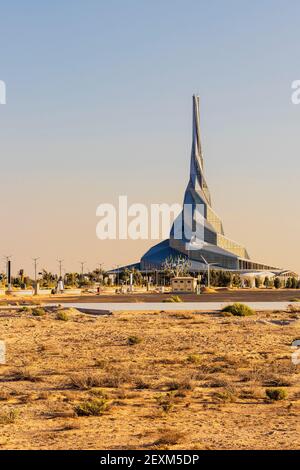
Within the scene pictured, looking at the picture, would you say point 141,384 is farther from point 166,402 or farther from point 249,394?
point 249,394

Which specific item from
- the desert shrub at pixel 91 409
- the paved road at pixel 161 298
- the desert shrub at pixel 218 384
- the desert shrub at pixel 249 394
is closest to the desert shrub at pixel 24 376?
the desert shrub at pixel 218 384

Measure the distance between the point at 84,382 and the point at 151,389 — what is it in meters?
1.60

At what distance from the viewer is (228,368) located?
827 inches

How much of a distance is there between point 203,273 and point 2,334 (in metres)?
158

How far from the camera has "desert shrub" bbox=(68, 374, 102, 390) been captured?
1770 cm

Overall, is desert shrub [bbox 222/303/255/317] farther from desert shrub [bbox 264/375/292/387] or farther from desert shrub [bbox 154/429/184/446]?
desert shrub [bbox 154/429/184/446]

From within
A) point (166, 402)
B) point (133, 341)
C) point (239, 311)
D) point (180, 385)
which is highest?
point (239, 311)

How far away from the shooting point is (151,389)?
695 inches

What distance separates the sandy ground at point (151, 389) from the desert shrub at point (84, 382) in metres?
0.02

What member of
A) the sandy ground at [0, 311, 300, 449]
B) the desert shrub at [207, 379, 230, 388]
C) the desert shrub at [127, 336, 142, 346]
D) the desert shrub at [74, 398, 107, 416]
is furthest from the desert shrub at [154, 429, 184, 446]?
the desert shrub at [127, 336, 142, 346]

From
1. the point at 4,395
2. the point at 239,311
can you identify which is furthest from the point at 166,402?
the point at 239,311

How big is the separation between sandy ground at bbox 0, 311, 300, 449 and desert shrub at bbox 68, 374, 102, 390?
0.9 inches
